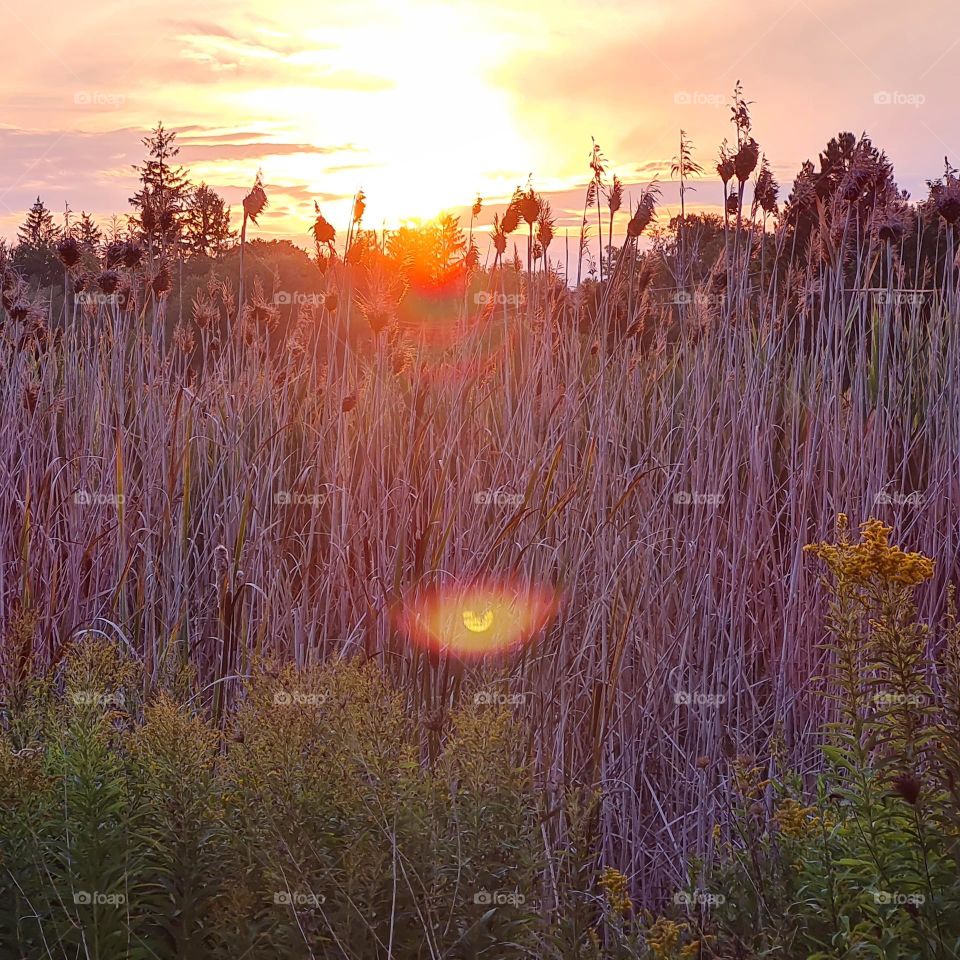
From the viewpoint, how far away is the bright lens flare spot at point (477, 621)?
9.68 ft

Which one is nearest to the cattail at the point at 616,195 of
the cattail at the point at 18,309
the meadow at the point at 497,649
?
the meadow at the point at 497,649

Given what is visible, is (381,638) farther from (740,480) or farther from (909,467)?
(909,467)

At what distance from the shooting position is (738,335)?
144 inches

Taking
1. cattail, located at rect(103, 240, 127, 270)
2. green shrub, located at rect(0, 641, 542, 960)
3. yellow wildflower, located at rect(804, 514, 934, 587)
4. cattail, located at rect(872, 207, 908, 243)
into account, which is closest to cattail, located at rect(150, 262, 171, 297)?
cattail, located at rect(103, 240, 127, 270)

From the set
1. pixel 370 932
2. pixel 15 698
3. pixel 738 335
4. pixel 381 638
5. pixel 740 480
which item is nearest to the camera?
pixel 370 932

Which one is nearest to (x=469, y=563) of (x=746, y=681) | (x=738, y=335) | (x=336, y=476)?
(x=336, y=476)

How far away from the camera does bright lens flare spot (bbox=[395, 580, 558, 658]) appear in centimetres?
289

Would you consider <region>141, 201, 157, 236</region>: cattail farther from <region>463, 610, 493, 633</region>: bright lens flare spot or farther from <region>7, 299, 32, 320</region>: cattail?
<region>463, 610, 493, 633</region>: bright lens flare spot

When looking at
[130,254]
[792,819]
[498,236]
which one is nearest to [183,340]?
[130,254]

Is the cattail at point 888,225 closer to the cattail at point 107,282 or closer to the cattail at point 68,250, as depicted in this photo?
the cattail at point 107,282

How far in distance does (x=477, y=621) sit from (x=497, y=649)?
0.09 meters

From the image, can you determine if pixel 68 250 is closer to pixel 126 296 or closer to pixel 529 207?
pixel 126 296

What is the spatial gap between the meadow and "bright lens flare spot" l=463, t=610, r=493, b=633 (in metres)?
0.09

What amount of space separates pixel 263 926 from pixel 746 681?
1.88m
